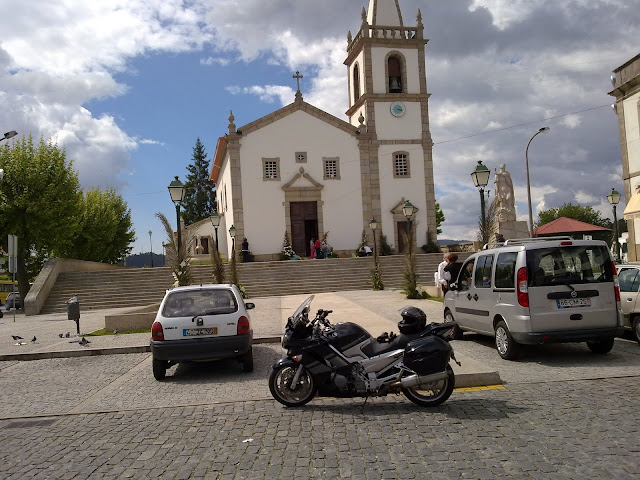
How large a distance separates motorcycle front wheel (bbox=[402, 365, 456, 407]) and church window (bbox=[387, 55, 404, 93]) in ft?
119

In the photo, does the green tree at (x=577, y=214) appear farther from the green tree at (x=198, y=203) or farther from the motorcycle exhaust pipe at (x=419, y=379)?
the motorcycle exhaust pipe at (x=419, y=379)

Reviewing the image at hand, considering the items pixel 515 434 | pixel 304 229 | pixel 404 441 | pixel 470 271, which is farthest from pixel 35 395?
pixel 304 229

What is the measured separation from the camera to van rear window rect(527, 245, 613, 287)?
8375 millimetres

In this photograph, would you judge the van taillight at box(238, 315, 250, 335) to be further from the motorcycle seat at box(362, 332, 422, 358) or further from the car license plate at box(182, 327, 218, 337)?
the motorcycle seat at box(362, 332, 422, 358)

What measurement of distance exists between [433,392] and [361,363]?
81 centimetres

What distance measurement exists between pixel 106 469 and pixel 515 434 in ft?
11.3

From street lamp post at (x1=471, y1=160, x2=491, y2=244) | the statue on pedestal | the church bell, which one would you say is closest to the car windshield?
street lamp post at (x1=471, y1=160, x2=491, y2=244)

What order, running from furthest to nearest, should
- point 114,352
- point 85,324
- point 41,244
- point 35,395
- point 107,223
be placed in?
point 107,223
point 41,244
point 85,324
point 114,352
point 35,395

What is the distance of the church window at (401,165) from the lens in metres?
39.7

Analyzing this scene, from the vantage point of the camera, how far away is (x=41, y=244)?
91.4 feet

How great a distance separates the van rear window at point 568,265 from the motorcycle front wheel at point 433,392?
292 cm

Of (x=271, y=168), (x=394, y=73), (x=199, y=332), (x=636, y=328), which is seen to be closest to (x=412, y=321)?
(x=199, y=332)

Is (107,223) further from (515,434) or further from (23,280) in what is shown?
(515,434)

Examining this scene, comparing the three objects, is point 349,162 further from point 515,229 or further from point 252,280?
point 252,280
